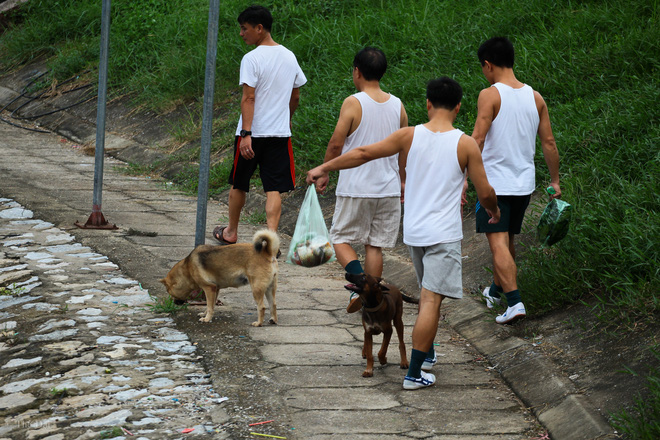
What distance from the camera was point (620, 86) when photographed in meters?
7.16

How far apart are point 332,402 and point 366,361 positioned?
0.62 meters

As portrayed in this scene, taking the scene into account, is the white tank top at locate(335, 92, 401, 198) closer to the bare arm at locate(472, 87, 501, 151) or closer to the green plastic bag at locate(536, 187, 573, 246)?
the bare arm at locate(472, 87, 501, 151)

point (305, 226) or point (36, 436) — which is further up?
point (305, 226)

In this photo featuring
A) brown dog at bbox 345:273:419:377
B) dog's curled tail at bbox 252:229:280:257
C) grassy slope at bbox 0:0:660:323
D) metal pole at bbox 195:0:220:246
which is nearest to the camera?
brown dog at bbox 345:273:419:377

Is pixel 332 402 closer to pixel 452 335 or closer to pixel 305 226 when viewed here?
pixel 305 226

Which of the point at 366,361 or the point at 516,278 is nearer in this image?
the point at 366,361

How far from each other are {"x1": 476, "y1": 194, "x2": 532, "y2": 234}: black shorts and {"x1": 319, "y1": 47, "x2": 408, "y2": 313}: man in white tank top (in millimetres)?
527

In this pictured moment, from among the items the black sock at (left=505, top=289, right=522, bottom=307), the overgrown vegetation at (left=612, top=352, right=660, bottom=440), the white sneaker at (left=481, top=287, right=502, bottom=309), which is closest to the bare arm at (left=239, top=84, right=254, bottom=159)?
the white sneaker at (left=481, top=287, right=502, bottom=309)

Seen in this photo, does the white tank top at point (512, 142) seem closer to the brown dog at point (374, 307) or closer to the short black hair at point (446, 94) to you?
the short black hair at point (446, 94)

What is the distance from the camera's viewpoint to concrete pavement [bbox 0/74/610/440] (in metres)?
3.68

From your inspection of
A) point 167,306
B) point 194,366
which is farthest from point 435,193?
point 167,306

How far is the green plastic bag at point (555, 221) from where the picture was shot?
15.3 ft

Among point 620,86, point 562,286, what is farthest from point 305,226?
point 620,86

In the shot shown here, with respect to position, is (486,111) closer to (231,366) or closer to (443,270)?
(443,270)
